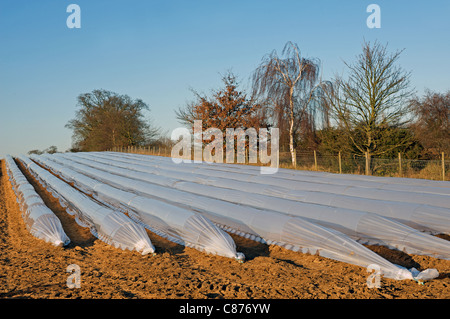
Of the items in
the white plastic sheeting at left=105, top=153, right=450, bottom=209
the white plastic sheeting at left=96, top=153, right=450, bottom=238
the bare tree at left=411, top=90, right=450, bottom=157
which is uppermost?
the bare tree at left=411, top=90, right=450, bottom=157

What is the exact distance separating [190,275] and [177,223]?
1.96 m

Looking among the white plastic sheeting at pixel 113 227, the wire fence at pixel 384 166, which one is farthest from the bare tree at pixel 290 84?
the white plastic sheeting at pixel 113 227

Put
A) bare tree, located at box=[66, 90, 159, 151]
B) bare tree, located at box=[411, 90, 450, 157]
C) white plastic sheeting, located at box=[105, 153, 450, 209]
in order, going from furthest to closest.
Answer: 1. bare tree, located at box=[66, 90, 159, 151]
2. bare tree, located at box=[411, 90, 450, 157]
3. white plastic sheeting, located at box=[105, 153, 450, 209]

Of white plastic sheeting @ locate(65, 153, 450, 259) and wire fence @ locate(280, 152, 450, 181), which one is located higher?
wire fence @ locate(280, 152, 450, 181)

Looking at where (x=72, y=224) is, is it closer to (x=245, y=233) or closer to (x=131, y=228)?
(x=131, y=228)

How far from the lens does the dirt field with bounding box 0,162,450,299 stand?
3.92 m

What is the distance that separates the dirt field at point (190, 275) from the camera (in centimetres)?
392

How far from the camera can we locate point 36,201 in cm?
826

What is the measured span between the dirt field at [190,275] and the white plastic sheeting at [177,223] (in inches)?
6.5

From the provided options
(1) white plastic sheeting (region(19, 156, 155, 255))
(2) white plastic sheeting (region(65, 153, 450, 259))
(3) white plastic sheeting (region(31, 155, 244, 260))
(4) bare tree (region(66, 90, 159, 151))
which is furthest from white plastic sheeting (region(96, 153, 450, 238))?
(4) bare tree (region(66, 90, 159, 151))

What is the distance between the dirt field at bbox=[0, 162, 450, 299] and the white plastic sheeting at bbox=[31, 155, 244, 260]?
0.17m

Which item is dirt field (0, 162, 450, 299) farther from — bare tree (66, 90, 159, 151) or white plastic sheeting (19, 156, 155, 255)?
bare tree (66, 90, 159, 151)

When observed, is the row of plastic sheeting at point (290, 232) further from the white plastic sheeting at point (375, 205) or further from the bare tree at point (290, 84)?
the bare tree at point (290, 84)
